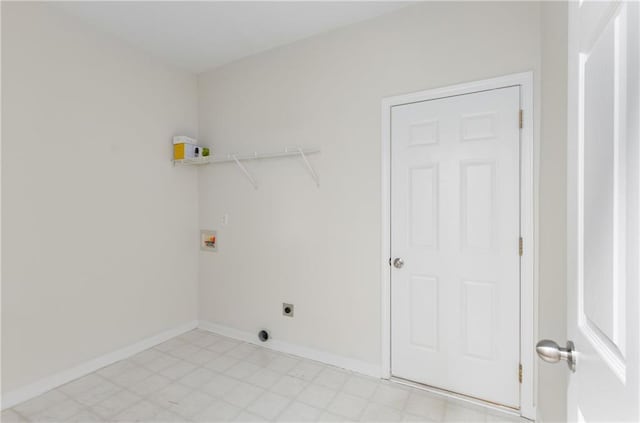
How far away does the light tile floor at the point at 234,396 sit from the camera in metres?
1.94

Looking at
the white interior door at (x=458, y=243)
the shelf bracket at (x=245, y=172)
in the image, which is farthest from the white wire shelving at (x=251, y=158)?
the white interior door at (x=458, y=243)

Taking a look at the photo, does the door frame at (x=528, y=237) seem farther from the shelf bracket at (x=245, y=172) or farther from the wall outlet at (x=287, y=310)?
the shelf bracket at (x=245, y=172)

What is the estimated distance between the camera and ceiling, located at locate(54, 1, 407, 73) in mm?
2262

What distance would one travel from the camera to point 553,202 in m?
1.55

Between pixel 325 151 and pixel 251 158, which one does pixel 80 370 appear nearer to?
pixel 251 158

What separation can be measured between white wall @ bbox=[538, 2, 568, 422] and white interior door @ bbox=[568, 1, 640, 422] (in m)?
0.70

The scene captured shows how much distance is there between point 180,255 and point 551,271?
3065 millimetres

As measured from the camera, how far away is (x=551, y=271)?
1.58 m

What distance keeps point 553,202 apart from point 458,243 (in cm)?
65

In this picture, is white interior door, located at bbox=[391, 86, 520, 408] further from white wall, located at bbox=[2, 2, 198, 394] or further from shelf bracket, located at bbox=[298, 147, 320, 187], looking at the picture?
white wall, located at bbox=[2, 2, 198, 394]

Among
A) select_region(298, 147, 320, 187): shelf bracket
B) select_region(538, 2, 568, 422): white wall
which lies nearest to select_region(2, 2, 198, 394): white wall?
select_region(298, 147, 320, 187): shelf bracket

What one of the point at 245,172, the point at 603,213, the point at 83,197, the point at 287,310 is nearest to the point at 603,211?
the point at 603,213

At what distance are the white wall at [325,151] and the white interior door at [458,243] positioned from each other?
18 cm

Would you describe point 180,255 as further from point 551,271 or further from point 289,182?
point 551,271
